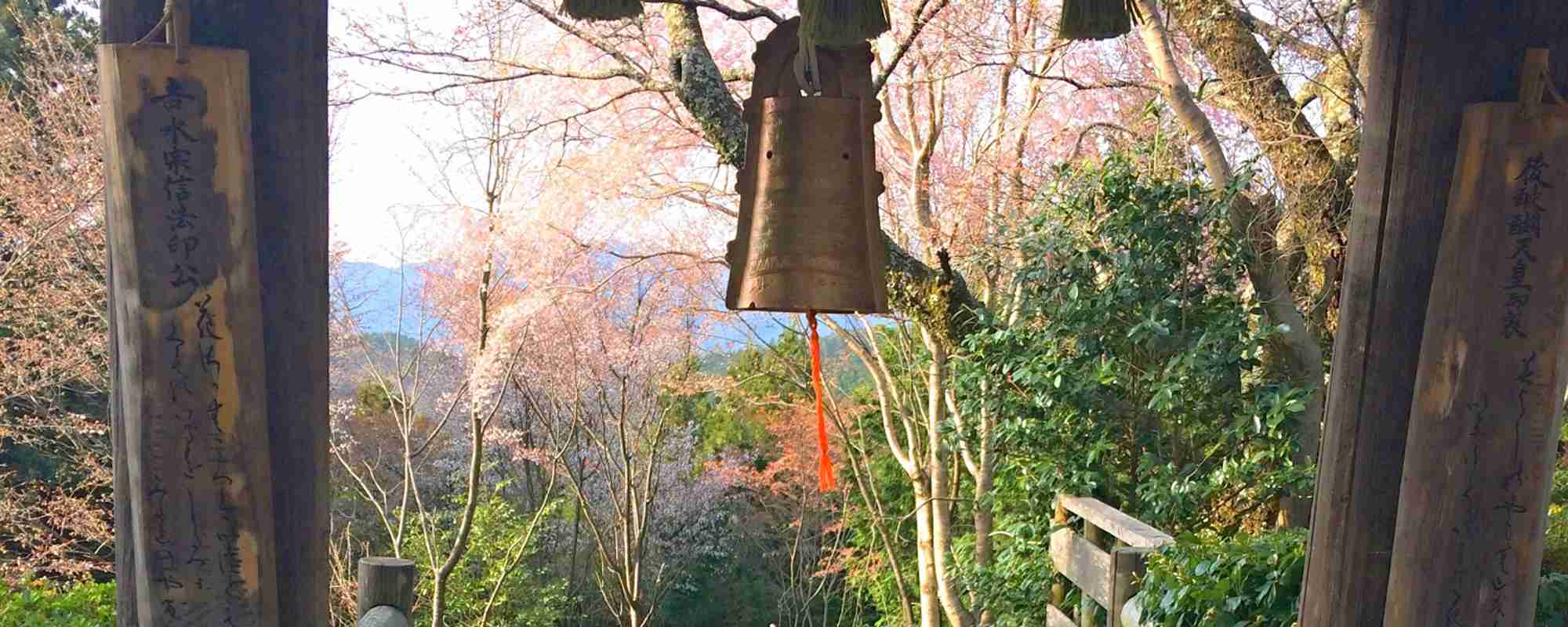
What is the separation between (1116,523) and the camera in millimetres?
3758

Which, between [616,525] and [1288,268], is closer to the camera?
[1288,268]

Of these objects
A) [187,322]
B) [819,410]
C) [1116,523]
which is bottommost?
[1116,523]

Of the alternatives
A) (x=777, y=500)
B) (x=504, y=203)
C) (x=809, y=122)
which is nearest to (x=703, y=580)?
(x=777, y=500)

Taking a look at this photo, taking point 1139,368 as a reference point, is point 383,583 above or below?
below

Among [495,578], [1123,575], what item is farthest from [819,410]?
[495,578]

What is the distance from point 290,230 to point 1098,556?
119 inches

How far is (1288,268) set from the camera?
461cm

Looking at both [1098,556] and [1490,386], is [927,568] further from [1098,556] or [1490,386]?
[1490,386]

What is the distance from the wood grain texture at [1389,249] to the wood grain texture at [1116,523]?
1.55 m

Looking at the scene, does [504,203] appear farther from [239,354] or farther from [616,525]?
[239,354]

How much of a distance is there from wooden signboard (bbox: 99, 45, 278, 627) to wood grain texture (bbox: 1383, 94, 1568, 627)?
149 cm

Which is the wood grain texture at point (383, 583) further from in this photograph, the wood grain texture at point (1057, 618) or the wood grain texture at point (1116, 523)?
the wood grain texture at point (1057, 618)

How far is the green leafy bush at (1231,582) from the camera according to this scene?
8.27 feet

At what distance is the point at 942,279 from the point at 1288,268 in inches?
60.1
